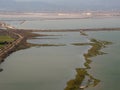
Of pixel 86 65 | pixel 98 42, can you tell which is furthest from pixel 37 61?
pixel 98 42

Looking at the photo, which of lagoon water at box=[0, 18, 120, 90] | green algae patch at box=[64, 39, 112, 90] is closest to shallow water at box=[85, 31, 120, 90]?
lagoon water at box=[0, 18, 120, 90]

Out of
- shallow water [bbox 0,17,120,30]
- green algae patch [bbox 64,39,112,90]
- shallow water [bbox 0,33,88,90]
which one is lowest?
shallow water [bbox 0,17,120,30]

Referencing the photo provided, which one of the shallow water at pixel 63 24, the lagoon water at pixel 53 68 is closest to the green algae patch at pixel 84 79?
the lagoon water at pixel 53 68

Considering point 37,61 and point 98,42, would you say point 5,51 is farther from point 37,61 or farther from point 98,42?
point 98,42

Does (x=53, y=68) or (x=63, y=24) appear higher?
(x=53, y=68)

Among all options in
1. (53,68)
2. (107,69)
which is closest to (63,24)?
(53,68)

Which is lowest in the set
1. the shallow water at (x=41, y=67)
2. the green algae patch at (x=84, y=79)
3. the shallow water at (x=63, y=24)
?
the shallow water at (x=63, y=24)

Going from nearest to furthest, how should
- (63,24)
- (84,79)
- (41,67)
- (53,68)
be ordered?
(84,79)
(53,68)
(41,67)
(63,24)

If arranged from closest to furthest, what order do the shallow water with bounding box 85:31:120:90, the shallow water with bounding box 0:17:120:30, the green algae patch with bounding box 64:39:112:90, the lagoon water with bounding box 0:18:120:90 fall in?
the green algae patch with bounding box 64:39:112:90
the shallow water with bounding box 85:31:120:90
the lagoon water with bounding box 0:18:120:90
the shallow water with bounding box 0:17:120:30

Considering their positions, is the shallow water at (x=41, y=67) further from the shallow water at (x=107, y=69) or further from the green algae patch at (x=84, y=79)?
the shallow water at (x=107, y=69)

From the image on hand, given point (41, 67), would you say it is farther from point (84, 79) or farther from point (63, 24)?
point (63, 24)

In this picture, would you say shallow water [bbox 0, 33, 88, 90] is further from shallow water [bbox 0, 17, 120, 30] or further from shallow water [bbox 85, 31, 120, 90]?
shallow water [bbox 0, 17, 120, 30]
